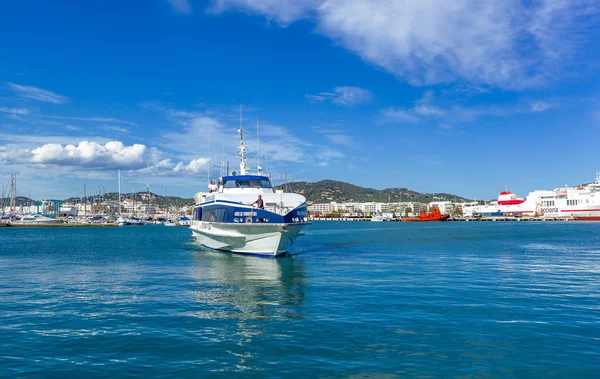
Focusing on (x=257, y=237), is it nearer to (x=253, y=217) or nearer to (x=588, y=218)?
(x=253, y=217)

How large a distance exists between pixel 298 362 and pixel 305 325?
3.89m

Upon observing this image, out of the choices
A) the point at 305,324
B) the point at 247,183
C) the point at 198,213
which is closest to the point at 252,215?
the point at 247,183

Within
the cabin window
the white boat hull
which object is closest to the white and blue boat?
the white boat hull

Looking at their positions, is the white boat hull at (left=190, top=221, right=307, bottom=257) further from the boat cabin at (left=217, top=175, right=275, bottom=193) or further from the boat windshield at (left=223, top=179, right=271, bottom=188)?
the boat windshield at (left=223, top=179, right=271, bottom=188)

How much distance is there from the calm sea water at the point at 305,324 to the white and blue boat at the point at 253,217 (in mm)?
7499

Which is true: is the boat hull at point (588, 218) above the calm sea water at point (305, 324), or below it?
below

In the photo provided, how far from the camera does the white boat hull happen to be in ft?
125

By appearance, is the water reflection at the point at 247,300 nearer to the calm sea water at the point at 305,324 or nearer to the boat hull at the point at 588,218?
the calm sea water at the point at 305,324

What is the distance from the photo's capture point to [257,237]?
39188 millimetres

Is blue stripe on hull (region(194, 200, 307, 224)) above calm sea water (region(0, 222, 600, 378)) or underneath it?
above

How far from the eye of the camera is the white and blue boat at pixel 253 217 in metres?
37.7

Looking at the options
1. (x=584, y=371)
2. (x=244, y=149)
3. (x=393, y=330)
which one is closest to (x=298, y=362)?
(x=393, y=330)

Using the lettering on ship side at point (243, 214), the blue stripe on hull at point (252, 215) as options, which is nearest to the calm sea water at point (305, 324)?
the blue stripe on hull at point (252, 215)

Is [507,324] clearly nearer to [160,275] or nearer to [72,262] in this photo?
[160,275]
